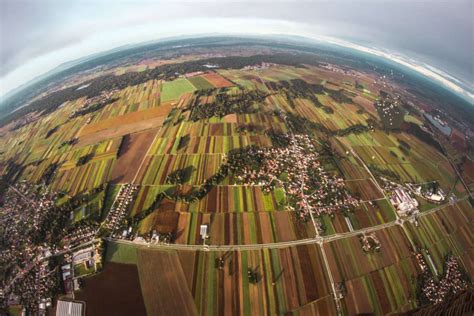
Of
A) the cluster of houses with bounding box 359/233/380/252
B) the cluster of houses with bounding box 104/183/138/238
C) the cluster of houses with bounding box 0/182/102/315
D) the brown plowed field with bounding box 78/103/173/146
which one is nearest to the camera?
the cluster of houses with bounding box 0/182/102/315

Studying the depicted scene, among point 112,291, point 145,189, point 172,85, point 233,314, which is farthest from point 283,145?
point 172,85

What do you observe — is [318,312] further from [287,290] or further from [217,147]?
[217,147]

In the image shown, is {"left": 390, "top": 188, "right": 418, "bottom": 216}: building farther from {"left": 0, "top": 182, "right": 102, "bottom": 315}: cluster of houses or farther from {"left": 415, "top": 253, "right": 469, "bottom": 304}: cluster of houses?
{"left": 0, "top": 182, "right": 102, "bottom": 315}: cluster of houses

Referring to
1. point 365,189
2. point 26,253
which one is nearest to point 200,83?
point 365,189

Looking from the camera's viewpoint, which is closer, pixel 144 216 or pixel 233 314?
pixel 233 314

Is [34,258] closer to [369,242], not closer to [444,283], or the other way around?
[369,242]

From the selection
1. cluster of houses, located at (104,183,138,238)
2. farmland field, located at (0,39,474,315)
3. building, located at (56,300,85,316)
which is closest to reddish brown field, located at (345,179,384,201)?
farmland field, located at (0,39,474,315)
